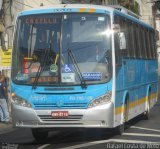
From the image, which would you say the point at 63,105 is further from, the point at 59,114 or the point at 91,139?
the point at 91,139

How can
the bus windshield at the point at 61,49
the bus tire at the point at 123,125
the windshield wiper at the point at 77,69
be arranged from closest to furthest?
the windshield wiper at the point at 77,69 → the bus windshield at the point at 61,49 → the bus tire at the point at 123,125

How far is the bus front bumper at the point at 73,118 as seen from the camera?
44.0 ft

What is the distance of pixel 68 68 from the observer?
1370 cm

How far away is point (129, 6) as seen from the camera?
53156 millimetres

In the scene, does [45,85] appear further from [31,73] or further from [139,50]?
[139,50]

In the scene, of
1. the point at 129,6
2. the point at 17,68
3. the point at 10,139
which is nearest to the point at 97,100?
the point at 17,68

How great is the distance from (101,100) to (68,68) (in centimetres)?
102

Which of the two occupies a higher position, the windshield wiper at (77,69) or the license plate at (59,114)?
the windshield wiper at (77,69)

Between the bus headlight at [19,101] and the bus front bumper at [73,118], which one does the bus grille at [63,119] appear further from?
the bus headlight at [19,101]

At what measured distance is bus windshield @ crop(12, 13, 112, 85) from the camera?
13.7 meters

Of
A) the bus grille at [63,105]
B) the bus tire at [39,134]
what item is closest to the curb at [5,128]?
the bus tire at [39,134]

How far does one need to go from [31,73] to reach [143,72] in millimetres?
5742

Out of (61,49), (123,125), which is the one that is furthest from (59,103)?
(123,125)

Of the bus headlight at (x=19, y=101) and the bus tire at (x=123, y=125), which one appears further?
the bus tire at (x=123, y=125)
